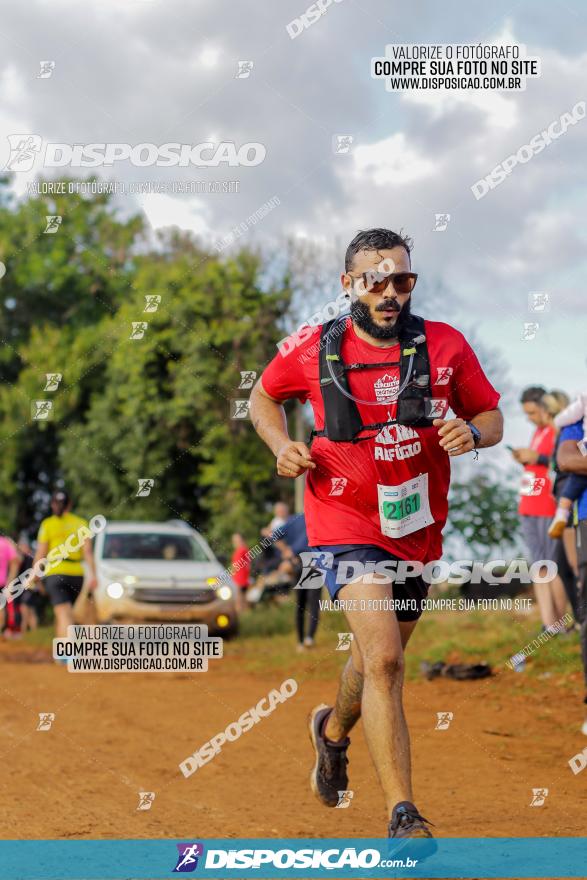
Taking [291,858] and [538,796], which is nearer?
[291,858]

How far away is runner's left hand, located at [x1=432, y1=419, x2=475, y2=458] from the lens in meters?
4.64

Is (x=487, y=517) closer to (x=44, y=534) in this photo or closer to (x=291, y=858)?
(x=44, y=534)

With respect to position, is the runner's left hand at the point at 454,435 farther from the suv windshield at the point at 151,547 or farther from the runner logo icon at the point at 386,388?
the suv windshield at the point at 151,547

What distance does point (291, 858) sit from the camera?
4.74 m

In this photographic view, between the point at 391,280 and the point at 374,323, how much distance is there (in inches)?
7.2

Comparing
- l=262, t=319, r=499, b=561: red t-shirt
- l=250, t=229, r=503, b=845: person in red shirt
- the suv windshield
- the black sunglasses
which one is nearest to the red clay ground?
l=250, t=229, r=503, b=845: person in red shirt

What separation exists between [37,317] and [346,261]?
1255 inches

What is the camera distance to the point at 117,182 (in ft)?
32.3

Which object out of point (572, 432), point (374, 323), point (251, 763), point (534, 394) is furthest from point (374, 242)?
point (534, 394)

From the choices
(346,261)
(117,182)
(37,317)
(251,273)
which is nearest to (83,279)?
(37,317)

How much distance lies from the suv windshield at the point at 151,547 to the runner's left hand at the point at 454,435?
12.4 meters

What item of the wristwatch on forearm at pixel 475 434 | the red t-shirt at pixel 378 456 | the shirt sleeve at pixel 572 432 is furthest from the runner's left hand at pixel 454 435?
the shirt sleeve at pixel 572 432

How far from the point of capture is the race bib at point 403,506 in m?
4.89

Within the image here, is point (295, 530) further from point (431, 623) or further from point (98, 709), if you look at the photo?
point (98, 709)
